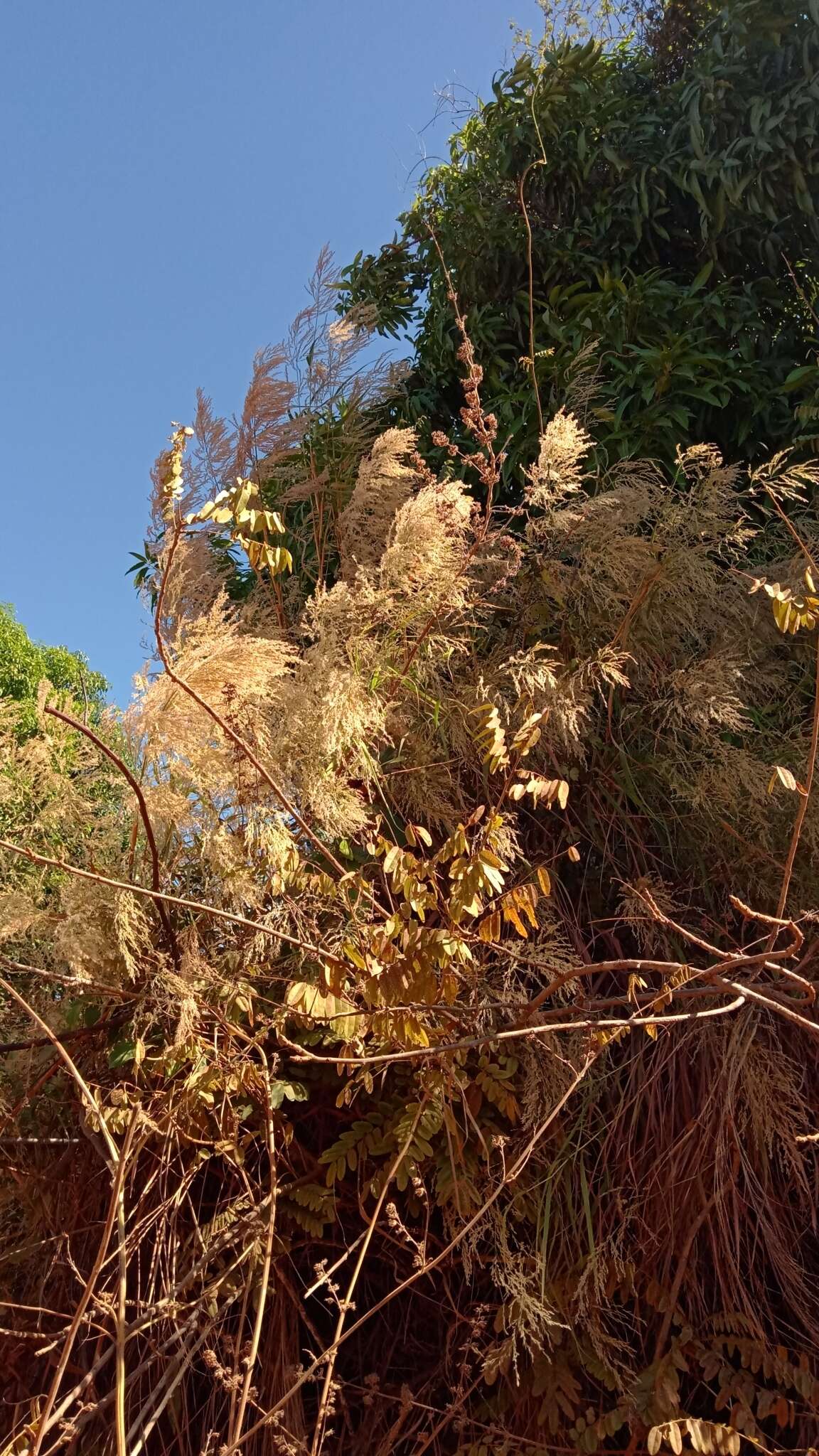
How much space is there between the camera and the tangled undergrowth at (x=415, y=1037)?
1.55 metres

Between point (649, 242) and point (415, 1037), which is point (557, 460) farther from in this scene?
point (649, 242)

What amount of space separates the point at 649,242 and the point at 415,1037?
267 cm

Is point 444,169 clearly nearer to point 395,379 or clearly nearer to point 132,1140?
point 395,379

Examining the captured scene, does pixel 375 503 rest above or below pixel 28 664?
below

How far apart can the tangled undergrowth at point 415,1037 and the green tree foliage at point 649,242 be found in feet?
2.87

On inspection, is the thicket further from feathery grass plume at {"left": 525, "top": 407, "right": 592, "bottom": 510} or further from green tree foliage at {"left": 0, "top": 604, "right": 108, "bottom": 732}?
green tree foliage at {"left": 0, "top": 604, "right": 108, "bottom": 732}

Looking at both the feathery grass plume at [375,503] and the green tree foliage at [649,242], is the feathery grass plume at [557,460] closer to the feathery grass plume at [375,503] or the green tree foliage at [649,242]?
the feathery grass plume at [375,503]

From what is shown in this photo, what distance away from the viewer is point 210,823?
1734 millimetres

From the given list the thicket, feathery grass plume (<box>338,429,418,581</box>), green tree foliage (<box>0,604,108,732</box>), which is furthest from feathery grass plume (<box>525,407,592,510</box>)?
green tree foliage (<box>0,604,108,732</box>)

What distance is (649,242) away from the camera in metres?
3.21

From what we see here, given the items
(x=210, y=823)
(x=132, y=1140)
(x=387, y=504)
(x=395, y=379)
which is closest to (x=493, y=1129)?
(x=132, y=1140)

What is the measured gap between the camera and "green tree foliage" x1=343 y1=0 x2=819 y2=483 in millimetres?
2904

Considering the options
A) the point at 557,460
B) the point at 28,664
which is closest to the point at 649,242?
the point at 557,460

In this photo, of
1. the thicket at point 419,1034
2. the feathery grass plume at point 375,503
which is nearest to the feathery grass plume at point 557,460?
the thicket at point 419,1034
